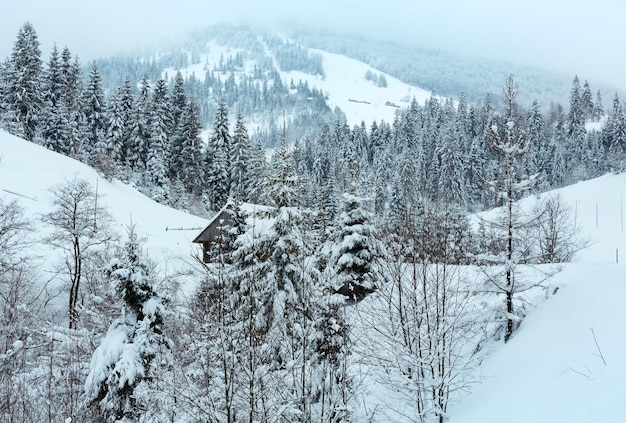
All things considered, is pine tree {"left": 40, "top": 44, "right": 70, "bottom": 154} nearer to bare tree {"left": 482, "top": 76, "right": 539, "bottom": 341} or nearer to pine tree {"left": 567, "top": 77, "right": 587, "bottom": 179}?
bare tree {"left": 482, "top": 76, "right": 539, "bottom": 341}

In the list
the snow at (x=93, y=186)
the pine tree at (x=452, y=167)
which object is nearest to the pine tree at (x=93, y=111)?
the snow at (x=93, y=186)

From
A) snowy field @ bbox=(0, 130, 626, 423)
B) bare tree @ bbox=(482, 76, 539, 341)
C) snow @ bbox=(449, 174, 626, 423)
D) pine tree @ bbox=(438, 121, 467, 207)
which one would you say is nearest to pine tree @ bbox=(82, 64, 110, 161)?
snowy field @ bbox=(0, 130, 626, 423)

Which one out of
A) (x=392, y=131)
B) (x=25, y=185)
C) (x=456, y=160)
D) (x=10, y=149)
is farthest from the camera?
(x=392, y=131)

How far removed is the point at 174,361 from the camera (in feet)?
45.2

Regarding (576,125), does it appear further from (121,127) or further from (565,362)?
(565,362)

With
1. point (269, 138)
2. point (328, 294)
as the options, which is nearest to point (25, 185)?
point (328, 294)

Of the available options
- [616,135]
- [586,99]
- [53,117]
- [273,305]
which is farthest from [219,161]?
[586,99]

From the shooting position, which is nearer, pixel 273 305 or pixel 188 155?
pixel 273 305

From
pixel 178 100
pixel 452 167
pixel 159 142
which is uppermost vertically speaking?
pixel 178 100

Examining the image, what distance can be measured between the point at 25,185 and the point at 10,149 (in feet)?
27.0

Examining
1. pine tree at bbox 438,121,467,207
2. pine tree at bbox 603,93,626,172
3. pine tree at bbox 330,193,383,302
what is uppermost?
pine tree at bbox 603,93,626,172

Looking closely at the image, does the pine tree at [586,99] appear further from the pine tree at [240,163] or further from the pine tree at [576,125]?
the pine tree at [240,163]

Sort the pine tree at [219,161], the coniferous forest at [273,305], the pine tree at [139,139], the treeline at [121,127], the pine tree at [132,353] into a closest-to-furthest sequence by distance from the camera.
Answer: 1. the coniferous forest at [273,305]
2. the pine tree at [132,353]
3. the treeline at [121,127]
4. the pine tree at [139,139]
5. the pine tree at [219,161]

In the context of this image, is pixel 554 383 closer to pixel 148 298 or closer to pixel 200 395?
pixel 200 395
